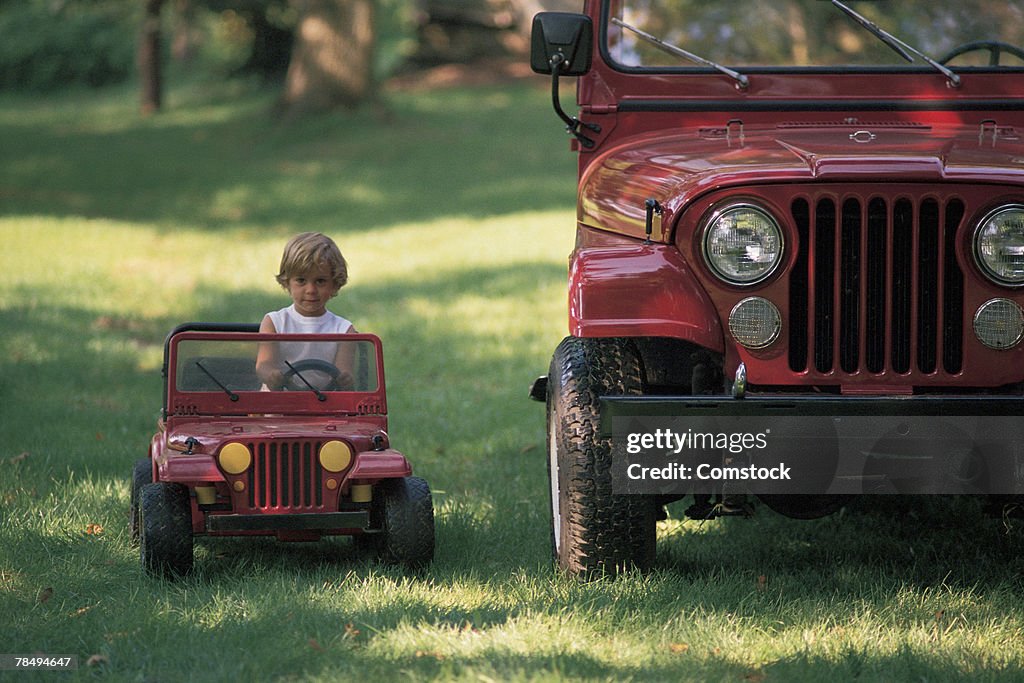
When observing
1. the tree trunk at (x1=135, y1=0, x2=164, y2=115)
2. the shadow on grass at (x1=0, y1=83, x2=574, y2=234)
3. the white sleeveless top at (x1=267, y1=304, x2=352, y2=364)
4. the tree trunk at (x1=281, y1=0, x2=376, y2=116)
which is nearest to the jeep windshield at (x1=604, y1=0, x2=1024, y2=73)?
the white sleeveless top at (x1=267, y1=304, x2=352, y2=364)

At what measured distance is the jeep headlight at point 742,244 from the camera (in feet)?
11.9

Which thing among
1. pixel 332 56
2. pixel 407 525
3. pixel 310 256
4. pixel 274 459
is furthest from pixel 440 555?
pixel 332 56

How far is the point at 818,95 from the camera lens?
484 cm

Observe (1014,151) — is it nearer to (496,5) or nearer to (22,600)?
(22,600)

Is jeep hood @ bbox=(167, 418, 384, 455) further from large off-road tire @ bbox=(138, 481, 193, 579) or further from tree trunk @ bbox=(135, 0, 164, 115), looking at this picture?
tree trunk @ bbox=(135, 0, 164, 115)

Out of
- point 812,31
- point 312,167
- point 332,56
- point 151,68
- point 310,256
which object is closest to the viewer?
point 310,256

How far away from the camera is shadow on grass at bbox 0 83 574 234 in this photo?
1720cm

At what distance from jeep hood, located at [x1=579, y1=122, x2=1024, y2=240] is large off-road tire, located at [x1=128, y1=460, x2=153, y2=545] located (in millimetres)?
1757

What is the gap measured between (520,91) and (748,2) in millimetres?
21887

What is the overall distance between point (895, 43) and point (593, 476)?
87.1 inches

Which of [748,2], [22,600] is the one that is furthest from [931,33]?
[22,600]

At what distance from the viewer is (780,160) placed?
3.77 m

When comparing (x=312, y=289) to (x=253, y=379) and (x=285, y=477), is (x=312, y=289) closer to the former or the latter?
(x=253, y=379)

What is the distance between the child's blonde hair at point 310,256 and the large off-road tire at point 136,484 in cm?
85
